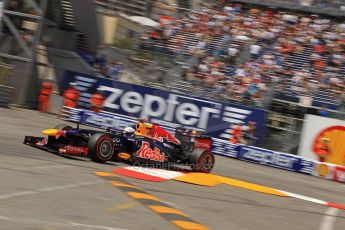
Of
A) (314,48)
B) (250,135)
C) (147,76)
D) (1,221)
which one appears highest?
(314,48)

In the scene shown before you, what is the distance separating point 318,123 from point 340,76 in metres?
3.13

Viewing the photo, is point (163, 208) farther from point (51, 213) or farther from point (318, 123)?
point (318, 123)

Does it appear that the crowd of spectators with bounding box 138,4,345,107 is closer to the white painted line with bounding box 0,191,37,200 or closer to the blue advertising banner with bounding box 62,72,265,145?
the blue advertising banner with bounding box 62,72,265,145

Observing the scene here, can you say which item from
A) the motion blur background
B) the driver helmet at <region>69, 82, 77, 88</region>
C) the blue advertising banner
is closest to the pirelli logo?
the motion blur background

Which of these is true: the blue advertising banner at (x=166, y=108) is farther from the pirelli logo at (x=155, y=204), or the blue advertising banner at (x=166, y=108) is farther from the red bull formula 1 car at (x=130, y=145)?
the pirelli logo at (x=155, y=204)

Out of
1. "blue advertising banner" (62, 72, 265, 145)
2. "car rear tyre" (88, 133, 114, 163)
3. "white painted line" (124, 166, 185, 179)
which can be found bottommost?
"white painted line" (124, 166, 185, 179)

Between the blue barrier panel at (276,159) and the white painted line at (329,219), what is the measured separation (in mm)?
8454

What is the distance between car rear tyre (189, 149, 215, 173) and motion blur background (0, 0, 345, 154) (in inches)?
355

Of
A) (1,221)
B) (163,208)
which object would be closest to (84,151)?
(163,208)

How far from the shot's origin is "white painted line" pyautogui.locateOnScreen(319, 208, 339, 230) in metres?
9.21

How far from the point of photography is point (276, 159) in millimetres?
20672

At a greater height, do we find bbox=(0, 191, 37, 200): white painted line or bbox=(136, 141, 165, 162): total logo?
bbox=(136, 141, 165, 162): total logo

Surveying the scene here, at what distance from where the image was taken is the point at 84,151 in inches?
466

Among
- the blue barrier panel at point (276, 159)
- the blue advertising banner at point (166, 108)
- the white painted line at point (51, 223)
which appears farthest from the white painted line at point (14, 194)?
the blue advertising banner at point (166, 108)
